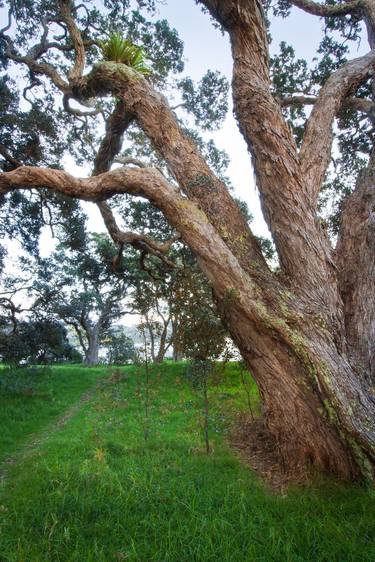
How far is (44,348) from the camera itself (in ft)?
43.3

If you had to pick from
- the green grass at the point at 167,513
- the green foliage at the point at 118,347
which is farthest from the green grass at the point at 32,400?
the green foliage at the point at 118,347

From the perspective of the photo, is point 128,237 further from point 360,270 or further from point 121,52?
point 360,270

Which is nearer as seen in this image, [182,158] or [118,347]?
[182,158]

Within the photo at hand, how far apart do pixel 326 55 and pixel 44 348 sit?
13.1m

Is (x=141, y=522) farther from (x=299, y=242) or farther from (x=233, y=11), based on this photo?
(x=233, y=11)

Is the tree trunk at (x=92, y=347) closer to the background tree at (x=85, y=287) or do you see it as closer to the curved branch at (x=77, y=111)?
the background tree at (x=85, y=287)

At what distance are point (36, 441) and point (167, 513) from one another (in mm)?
4861

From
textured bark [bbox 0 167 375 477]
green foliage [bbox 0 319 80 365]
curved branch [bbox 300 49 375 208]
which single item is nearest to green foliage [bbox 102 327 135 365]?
green foliage [bbox 0 319 80 365]

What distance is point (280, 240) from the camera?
4.62 meters

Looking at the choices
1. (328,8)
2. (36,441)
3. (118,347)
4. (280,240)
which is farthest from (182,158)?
(118,347)

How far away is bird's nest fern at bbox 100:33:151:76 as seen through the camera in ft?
19.0

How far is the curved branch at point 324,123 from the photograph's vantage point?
5.11 m

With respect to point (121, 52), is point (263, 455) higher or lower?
lower

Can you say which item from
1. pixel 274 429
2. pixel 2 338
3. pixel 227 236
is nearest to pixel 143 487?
pixel 274 429
